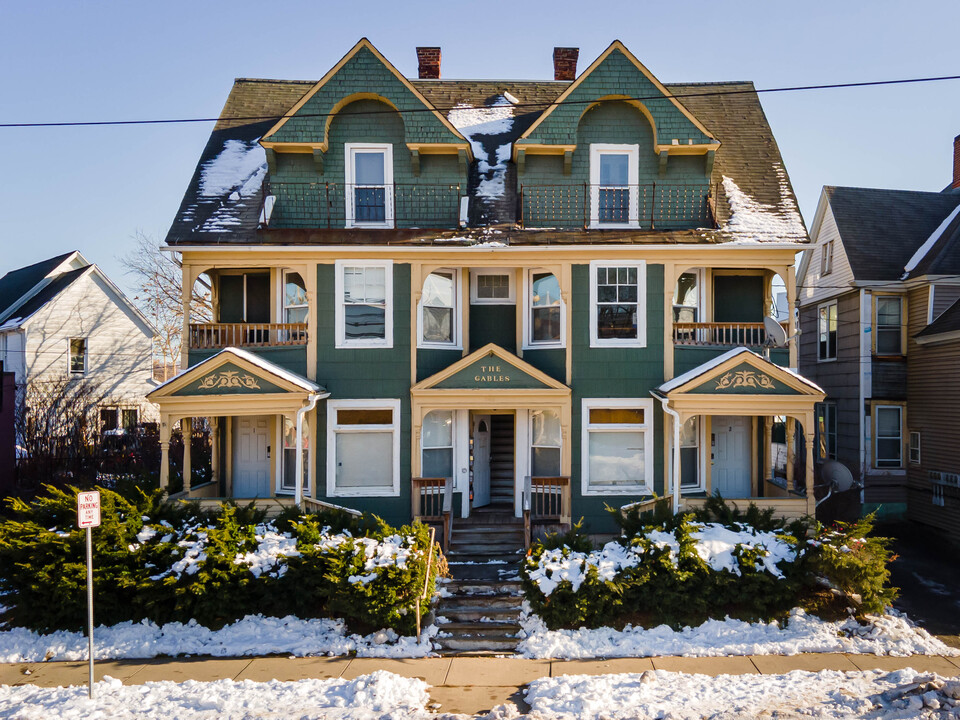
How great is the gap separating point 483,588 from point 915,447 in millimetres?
13913

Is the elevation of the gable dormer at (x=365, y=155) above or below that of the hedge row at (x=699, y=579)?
above

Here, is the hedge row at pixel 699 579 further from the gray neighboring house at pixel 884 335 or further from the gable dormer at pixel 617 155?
the gray neighboring house at pixel 884 335

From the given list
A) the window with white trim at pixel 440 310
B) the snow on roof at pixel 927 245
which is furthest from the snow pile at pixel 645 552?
the snow on roof at pixel 927 245

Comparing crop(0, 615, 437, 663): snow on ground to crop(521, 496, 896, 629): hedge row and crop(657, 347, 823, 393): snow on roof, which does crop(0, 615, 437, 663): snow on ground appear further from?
crop(657, 347, 823, 393): snow on roof

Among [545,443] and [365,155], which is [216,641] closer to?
[545,443]

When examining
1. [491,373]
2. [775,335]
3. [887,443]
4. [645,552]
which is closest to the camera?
[645,552]

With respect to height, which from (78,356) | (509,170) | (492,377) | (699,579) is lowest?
(699,579)

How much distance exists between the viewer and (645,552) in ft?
32.3

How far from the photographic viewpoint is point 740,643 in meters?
9.15

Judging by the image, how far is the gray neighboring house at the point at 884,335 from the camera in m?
17.4

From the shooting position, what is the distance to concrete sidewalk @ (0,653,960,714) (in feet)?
27.4

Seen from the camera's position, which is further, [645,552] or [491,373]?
[491,373]

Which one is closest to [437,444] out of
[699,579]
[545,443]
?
[545,443]

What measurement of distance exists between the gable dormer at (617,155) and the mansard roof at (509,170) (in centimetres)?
33
